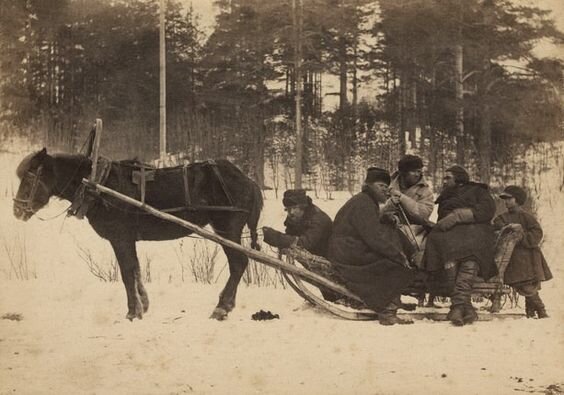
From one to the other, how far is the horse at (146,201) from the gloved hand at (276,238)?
0.23m

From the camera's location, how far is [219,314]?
595cm

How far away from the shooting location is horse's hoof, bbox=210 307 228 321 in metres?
5.93

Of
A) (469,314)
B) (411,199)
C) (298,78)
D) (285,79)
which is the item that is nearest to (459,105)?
(411,199)

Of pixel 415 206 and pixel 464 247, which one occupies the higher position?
pixel 415 206

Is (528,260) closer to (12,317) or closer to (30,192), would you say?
(30,192)

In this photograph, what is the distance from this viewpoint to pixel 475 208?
5777mm

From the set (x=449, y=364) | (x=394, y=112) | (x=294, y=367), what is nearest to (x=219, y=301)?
(x=294, y=367)

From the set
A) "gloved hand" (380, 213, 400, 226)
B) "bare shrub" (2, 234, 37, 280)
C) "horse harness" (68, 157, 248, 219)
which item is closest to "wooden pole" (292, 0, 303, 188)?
"horse harness" (68, 157, 248, 219)

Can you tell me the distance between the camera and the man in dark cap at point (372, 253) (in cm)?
577

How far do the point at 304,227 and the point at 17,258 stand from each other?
239cm

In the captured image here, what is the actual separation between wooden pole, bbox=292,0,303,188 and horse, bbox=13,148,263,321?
554mm

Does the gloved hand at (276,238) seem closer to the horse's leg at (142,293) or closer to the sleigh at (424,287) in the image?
the sleigh at (424,287)

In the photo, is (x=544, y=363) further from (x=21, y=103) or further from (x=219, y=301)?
(x=21, y=103)

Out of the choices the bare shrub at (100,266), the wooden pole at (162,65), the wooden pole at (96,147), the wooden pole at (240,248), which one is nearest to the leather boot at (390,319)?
the wooden pole at (240,248)
